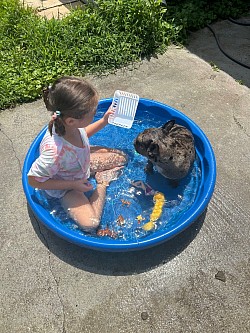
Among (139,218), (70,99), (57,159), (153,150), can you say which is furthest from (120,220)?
(70,99)

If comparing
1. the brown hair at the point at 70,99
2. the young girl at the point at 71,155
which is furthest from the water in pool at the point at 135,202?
the brown hair at the point at 70,99

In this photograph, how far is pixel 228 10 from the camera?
5.31 meters

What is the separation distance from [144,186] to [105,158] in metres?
0.44

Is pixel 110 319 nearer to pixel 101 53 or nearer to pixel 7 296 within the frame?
pixel 7 296

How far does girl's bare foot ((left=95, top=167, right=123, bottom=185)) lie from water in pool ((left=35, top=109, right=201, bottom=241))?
4 cm

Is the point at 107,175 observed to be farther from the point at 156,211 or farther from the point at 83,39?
the point at 83,39

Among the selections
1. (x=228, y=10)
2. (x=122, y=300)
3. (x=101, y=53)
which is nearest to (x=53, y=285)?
(x=122, y=300)

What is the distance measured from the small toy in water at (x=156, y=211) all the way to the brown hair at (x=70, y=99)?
1075 mm

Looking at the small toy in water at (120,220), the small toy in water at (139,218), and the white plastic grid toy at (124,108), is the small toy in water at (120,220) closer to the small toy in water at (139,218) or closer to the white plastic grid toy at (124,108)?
the small toy in water at (139,218)

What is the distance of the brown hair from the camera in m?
2.40

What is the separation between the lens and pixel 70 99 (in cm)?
240

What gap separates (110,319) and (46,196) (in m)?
1.11

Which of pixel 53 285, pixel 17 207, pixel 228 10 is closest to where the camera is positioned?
pixel 53 285

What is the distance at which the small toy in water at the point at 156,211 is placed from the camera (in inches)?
119
